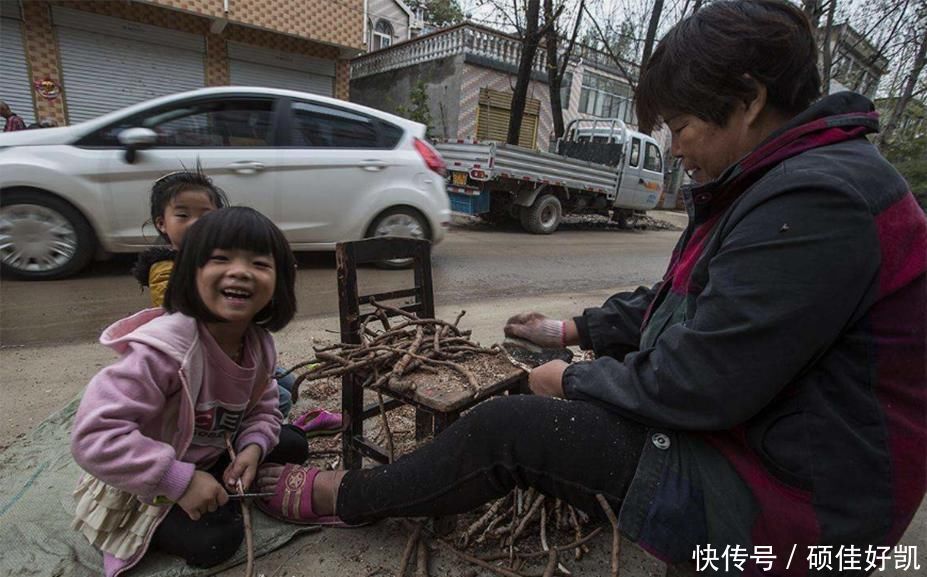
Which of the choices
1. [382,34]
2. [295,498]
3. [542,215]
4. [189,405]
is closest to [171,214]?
[189,405]

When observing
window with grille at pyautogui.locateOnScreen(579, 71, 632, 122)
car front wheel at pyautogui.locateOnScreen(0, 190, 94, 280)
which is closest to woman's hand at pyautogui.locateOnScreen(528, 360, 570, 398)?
car front wheel at pyautogui.locateOnScreen(0, 190, 94, 280)

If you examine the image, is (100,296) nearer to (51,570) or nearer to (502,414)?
(51,570)

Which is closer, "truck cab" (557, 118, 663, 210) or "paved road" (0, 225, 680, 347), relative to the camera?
"paved road" (0, 225, 680, 347)

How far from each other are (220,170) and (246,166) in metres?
0.21

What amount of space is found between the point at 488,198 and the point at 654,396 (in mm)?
7928

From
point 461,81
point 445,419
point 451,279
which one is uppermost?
point 461,81

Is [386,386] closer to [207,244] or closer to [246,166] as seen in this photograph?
[207,244]

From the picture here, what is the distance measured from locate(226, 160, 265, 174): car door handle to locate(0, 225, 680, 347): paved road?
105cm

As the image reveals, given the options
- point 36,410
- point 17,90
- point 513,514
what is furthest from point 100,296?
point 17,90

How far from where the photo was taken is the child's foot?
2.37m

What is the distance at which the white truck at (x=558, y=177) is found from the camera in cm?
865

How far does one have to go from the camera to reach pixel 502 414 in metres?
1.33

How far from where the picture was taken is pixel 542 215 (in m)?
9.68

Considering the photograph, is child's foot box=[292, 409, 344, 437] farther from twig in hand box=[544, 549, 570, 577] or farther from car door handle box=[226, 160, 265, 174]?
car door handle box=[226, 160, 265, 174]
